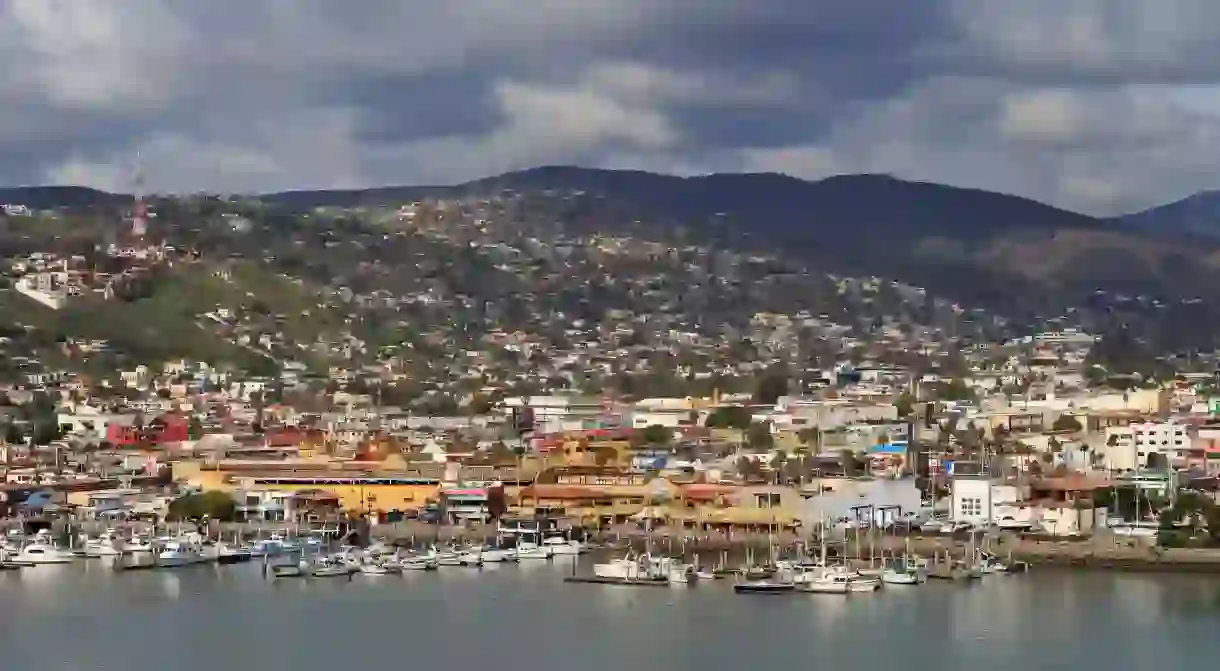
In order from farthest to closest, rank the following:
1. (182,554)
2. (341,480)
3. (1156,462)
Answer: (1156,462)
(341,480)
(182,554)

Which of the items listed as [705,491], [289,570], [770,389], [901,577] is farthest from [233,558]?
[770,389]

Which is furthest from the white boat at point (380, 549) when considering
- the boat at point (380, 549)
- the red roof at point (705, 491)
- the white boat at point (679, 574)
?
the red roof at point (705, 491)

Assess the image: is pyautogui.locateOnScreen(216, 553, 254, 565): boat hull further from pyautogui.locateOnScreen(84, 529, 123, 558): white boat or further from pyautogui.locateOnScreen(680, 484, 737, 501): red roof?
pyautogui.locateOnScreen(680, 484, 737, 501): red roof

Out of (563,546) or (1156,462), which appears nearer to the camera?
(563,546)

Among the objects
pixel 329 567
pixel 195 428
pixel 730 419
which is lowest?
pixel 329 567

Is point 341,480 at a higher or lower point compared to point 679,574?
higher

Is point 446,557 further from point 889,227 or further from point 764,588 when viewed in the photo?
point 889,227
